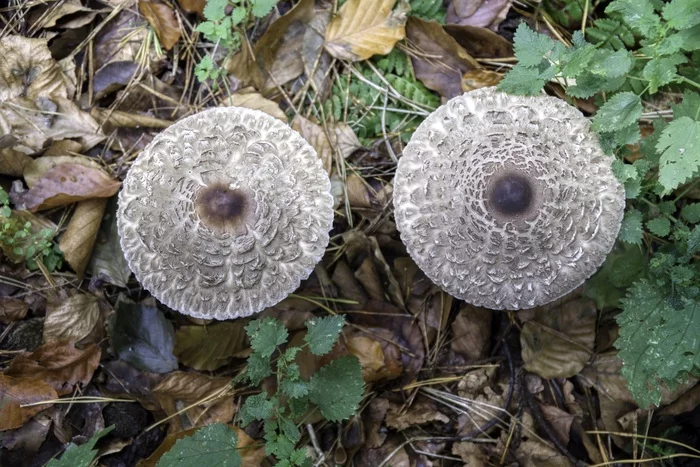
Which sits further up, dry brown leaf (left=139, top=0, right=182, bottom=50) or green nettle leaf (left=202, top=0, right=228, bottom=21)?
green nettle leaf (left=202, top=0, right=228, bottom=21)

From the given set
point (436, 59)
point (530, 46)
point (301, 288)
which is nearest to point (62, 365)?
point (301, 288)

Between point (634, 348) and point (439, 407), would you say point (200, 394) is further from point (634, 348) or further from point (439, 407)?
point (634, 348)

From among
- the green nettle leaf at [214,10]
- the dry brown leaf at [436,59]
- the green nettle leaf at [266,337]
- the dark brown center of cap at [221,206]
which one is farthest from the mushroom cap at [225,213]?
the dry brown leaf at [436,59]

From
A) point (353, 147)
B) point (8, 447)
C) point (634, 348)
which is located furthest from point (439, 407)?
point (8, 447)

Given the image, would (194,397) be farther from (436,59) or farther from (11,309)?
(436,59)

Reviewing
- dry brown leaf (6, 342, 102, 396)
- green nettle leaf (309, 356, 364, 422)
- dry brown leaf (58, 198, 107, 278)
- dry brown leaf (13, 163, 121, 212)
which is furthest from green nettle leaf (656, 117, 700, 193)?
dry brown leaf (6, 342, 102, 396)

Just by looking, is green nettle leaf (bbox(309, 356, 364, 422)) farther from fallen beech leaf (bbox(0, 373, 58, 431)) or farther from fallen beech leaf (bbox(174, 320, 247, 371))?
fallen beech leaf (bbox(0, 373, 58, 431))

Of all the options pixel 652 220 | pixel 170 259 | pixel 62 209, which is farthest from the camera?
pixel 62 209
